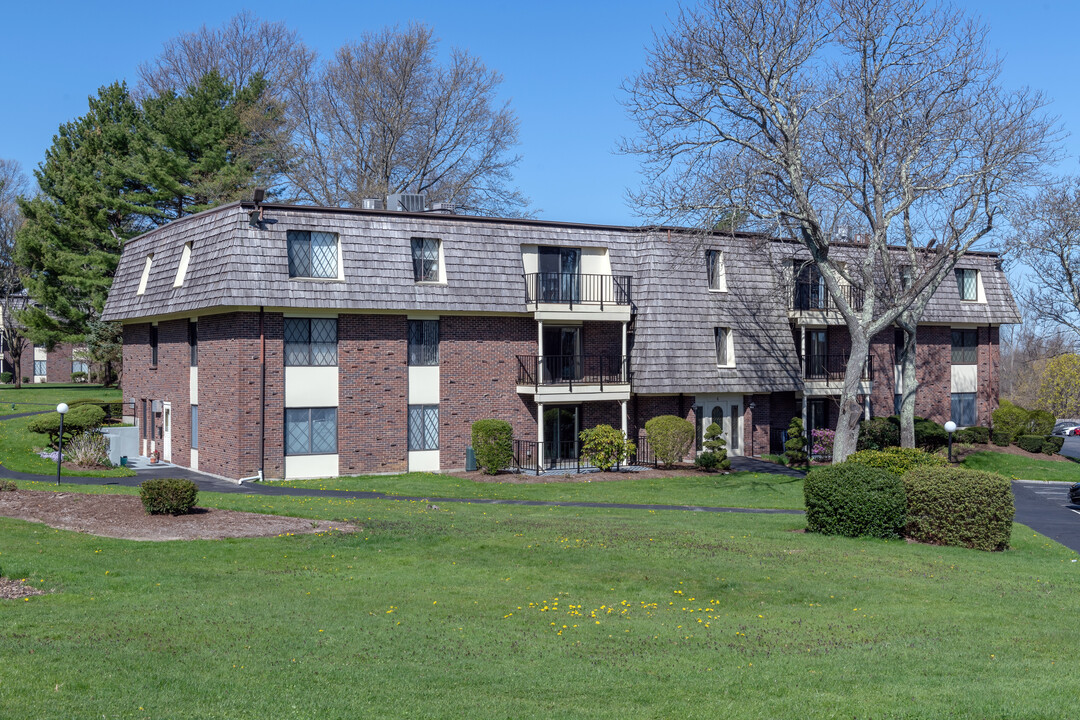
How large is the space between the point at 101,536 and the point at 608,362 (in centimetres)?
1946

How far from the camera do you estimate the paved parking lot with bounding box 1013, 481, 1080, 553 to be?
21.4 m

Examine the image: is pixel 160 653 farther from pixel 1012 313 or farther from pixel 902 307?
pixel 1012 313

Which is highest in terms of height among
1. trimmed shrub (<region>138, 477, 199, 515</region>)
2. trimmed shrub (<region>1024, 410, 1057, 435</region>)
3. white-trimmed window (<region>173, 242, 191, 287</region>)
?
white-trimmed window (<region>173, 242, 191, 287</region>)

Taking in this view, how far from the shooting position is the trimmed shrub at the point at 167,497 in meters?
17.8

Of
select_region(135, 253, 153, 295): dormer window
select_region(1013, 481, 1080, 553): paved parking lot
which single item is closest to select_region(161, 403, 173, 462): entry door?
select_region(135, 253, 153, 295): dormer window

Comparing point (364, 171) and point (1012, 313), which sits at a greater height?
point (364, 171)

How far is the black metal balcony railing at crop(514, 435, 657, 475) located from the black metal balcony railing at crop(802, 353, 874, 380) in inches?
299

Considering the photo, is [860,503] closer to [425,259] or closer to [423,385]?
[423,385]

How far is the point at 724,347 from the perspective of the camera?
1347 inches

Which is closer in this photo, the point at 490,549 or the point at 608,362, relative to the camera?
the point at 490,549

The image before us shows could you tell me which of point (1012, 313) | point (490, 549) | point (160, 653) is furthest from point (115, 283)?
point (1012, 313)

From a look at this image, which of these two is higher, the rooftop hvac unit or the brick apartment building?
the rooftop hvac unit

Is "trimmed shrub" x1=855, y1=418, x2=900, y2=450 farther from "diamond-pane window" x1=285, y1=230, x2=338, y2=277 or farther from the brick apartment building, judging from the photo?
"diamond-pane window" x1=285, y1=230, x2=338, y2=277

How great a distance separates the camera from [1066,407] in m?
59.3
